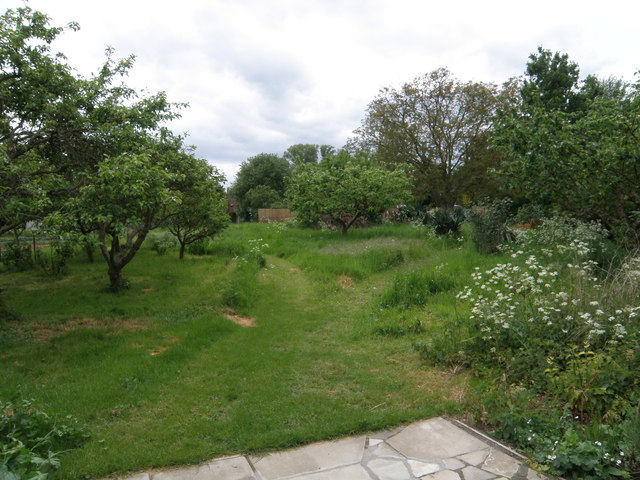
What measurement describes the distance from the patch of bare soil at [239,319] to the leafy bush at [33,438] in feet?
11.8

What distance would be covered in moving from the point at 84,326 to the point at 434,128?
21389 mm

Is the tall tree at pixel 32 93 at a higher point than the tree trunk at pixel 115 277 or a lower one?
higher

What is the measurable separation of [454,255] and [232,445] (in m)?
8.12

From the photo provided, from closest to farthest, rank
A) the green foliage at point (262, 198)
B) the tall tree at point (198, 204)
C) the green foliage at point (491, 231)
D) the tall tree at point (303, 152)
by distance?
1. the tall tree at point (198, 204)
2. the green foliage at point (491, 231)
3. the green foliage at point (262, 198)
4. the tall tree at point (303, 152)

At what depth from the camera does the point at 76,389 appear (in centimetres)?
441

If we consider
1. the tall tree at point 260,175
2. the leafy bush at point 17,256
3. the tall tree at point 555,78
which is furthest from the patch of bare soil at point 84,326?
the tall tree at point 260,175

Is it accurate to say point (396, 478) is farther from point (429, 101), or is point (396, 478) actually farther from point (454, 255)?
point (429, 101)

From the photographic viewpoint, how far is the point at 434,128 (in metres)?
23.9

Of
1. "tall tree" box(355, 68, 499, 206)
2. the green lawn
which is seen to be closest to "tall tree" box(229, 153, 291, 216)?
"tall tree" box(355, 68, 499, 206)

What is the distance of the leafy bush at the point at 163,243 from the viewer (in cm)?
1428

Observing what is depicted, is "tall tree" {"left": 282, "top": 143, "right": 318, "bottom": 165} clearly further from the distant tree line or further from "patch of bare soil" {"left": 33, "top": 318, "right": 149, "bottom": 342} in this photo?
"patch of bare soil" {"left": 33, "top": 318, "right": 149, "bottom": 342}

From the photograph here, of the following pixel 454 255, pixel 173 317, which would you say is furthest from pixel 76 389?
pixel 454 255

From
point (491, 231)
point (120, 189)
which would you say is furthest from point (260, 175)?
point (120, 189)

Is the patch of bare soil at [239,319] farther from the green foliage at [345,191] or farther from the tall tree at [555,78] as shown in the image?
the tall tree at [555,78]
